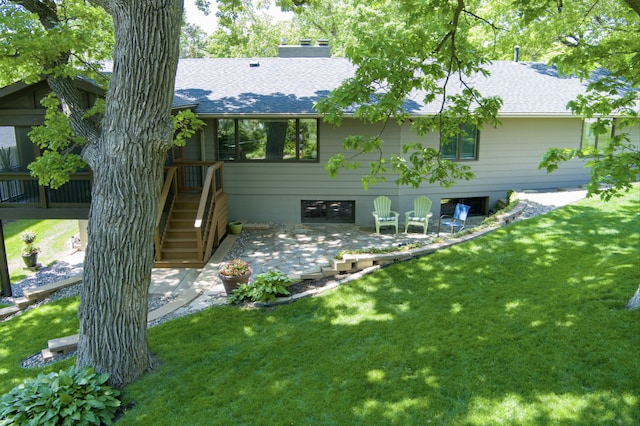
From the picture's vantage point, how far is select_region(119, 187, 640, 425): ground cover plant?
195 inches

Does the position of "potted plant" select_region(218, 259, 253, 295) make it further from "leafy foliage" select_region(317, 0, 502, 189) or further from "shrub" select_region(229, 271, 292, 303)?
"leafy foliage" select_region(317, 0, 502, 189)

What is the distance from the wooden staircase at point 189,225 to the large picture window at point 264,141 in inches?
61.5

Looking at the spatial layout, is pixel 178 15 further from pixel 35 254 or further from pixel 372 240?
pixel 35 254

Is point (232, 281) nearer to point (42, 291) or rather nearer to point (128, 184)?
point (128, 184)

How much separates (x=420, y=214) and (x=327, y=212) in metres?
2.71

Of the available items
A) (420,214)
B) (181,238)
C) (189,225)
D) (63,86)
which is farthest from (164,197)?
(420,214)

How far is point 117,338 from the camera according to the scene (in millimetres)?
5871

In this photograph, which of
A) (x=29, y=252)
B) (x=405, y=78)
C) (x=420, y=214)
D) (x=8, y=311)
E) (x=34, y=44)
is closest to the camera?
(x=405, y=78)

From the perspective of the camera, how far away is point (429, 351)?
5.95 m

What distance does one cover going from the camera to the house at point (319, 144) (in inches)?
535

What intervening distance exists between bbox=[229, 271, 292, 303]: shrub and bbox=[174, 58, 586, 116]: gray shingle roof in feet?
17.8

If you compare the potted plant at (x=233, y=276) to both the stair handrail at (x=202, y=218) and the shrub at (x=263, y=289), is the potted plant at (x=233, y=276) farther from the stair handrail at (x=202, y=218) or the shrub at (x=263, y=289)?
the stair handrail at (x=202, y=218)

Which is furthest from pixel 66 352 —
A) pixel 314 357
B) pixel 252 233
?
pixel 252 233

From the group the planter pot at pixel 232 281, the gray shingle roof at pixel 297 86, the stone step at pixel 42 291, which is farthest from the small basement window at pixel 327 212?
the stone step at pixel 42 291
